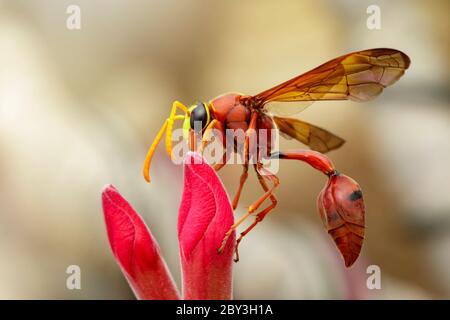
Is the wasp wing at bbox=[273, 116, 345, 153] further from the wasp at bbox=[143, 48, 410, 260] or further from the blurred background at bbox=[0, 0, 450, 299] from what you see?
the blurred background at bbox=[0, 0, 450, 299]

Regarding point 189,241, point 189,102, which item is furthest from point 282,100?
point 189,102

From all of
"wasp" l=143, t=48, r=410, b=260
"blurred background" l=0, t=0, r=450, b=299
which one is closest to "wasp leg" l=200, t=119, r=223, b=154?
"wasp" l=143, t=48, r=410, b=260

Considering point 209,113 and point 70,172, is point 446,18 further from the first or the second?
point 209,113

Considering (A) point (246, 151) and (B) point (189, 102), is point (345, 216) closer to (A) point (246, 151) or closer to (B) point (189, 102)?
(A) point (246, 151)

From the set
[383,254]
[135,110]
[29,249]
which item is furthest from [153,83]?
[383,254]

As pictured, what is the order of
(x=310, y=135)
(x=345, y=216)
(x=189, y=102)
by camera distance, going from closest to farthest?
(x=345, y=216) → (x=310, y=135) → (x=189, y=102)

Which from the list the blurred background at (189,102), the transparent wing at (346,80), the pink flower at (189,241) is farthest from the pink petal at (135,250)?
the blurred background at (189,102)
